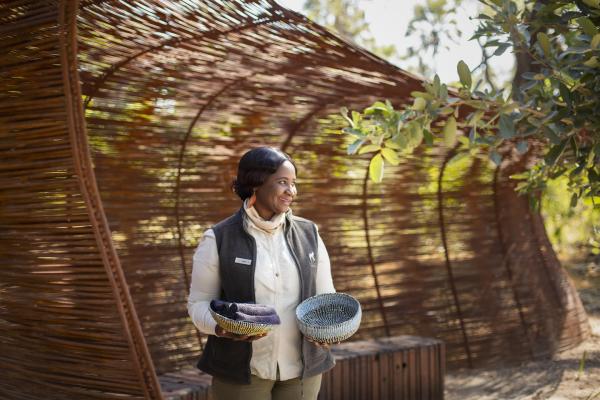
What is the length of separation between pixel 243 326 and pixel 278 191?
465 mm

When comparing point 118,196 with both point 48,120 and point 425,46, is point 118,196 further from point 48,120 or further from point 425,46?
point 425,46

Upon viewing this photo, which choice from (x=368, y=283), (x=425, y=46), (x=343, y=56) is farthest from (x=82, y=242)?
(x=425, y=46)

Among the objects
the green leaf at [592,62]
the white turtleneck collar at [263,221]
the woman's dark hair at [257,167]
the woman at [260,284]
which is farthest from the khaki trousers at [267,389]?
the green leaf at [592,62]

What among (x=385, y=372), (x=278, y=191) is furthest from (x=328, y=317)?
(x=385, y=372)

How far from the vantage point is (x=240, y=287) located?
272 centimetres

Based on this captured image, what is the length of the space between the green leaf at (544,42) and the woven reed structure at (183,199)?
110 cm

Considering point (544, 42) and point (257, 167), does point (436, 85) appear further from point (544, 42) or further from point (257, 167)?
point (257, 167)

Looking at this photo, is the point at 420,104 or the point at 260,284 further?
the point at 420,104

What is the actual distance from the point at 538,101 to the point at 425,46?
894 cm

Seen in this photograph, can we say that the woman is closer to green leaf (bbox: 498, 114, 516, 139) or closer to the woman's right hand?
the woman's right hand

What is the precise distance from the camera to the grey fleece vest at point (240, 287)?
269 centimetres

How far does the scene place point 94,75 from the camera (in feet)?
14.6

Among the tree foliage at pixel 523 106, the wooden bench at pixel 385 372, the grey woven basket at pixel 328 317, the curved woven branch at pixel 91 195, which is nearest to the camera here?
the grey woven basket at pixel 328 317

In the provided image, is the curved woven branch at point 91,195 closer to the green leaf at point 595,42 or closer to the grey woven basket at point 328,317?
the grey woven basket at point 328,317
